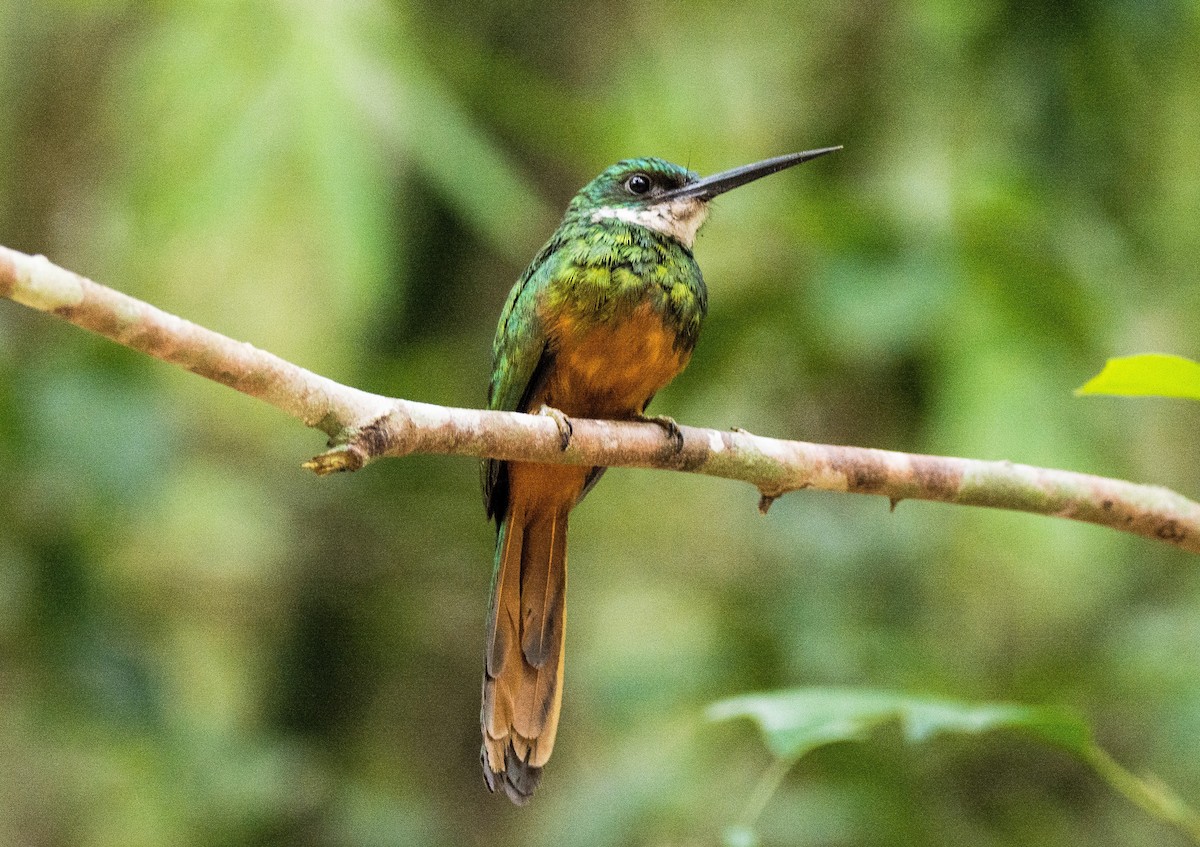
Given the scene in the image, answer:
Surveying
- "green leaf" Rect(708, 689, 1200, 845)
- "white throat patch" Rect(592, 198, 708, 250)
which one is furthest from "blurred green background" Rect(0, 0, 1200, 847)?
"green leaf" Rect(708, 689, 1200, 845)

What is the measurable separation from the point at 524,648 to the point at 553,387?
44 centimetres

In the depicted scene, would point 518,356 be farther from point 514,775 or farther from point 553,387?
point 514,775

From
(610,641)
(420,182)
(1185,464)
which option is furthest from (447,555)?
(1185,464)

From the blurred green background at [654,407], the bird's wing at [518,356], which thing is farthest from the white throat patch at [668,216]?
the blurred green background at [654,407]

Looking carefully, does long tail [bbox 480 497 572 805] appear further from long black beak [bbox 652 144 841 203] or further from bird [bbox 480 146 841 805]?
long black beak [bbox 652 144 841 203]

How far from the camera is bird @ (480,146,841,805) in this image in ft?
6.94

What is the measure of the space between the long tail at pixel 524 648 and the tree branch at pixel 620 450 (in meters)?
0.46

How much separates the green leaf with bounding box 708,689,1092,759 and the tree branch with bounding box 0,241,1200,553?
0.29 m

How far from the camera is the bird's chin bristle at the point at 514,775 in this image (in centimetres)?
205

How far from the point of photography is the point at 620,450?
6.05ft

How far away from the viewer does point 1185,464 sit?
4355 mm

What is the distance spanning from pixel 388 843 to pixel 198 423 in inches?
56.9

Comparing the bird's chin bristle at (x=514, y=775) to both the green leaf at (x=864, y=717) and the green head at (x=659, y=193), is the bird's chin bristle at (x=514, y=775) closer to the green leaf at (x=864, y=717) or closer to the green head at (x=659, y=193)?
the green leaf at (x=864, y=717)

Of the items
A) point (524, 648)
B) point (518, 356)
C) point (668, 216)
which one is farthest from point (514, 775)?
point (668, 216)
